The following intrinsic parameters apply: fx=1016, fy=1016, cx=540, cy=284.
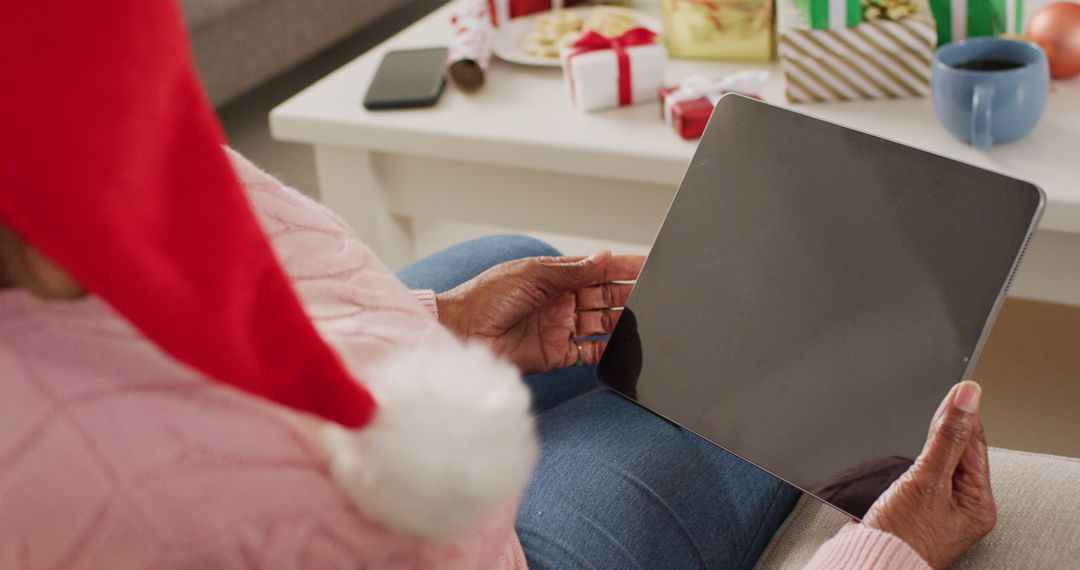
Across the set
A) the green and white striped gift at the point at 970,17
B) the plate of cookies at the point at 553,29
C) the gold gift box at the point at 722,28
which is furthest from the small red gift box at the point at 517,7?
the green and white striped gift at the point at 970,17

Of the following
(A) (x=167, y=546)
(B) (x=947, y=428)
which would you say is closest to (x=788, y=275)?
(B) (x=947, y=428)

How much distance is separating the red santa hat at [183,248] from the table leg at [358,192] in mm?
875

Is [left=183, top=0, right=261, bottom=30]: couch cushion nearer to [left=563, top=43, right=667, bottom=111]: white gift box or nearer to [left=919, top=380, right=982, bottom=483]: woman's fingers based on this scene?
[left=563, top=43, right=667, bottom=111]: white gift box

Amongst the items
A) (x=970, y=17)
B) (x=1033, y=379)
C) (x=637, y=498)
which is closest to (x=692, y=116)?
(x=970, y=17)

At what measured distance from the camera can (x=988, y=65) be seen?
1.03 metres

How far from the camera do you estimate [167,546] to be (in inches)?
15.6

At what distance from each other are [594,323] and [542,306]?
0.05 meters

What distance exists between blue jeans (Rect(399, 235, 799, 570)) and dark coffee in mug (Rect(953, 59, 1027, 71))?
503 millimetres

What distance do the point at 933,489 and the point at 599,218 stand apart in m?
0.60

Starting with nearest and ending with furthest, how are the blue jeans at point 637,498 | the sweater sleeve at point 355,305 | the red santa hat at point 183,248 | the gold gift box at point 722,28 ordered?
the red santa hat at point 183,248, the sweater sleeve at point 355,305, the blue jeans at point 637,498, the gold gift box at point 722,28

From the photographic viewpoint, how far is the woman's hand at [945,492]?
0.61 meters

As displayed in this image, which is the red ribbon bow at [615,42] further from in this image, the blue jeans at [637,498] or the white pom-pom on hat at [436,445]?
the white pom-pom on hat at [436,445]

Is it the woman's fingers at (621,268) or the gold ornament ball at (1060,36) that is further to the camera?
the gold ornament ball at (1060,36)

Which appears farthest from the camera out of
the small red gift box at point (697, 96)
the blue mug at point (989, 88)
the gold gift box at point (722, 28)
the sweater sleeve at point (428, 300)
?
the gold gift box at point (722, 28)
